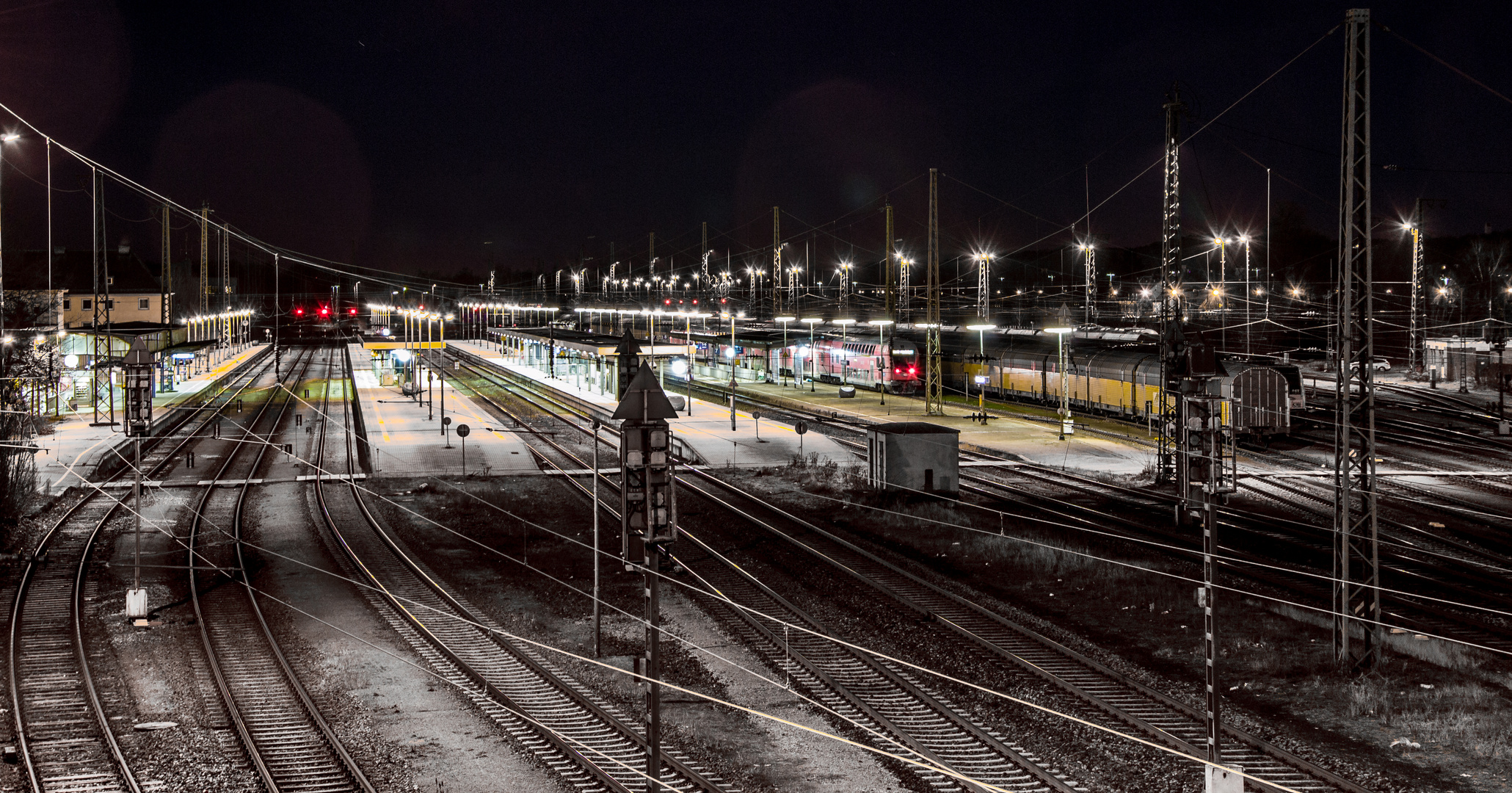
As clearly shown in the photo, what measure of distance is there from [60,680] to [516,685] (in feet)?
18.1

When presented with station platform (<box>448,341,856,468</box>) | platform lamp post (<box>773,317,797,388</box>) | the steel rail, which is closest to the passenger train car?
platform lamp post (<box>773,317,797,388</box>)

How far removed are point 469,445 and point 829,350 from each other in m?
30.2

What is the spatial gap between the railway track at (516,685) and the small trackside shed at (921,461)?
38.4 feet

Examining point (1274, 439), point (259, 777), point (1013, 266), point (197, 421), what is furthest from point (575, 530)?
point (1013, 266)

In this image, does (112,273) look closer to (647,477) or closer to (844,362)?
(844,362)

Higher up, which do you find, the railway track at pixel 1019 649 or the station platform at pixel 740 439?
the station platform at pixel 740 439

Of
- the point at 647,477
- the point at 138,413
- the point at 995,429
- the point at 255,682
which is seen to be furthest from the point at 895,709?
the point at 995,429

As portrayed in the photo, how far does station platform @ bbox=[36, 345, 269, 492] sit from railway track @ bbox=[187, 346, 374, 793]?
5.59 m

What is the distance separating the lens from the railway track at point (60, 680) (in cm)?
1118

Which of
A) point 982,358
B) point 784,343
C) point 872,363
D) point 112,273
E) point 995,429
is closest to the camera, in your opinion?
point 995,429

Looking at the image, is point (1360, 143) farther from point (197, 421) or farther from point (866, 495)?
point (197, 421)

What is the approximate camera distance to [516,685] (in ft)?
45.9

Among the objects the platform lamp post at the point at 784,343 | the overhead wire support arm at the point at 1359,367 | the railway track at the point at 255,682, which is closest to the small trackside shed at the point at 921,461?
the overhead wire support arm at the point at 1359,367

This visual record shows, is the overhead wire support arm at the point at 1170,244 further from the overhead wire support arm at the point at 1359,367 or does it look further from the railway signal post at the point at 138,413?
the railway signal post at the point at 138,413
